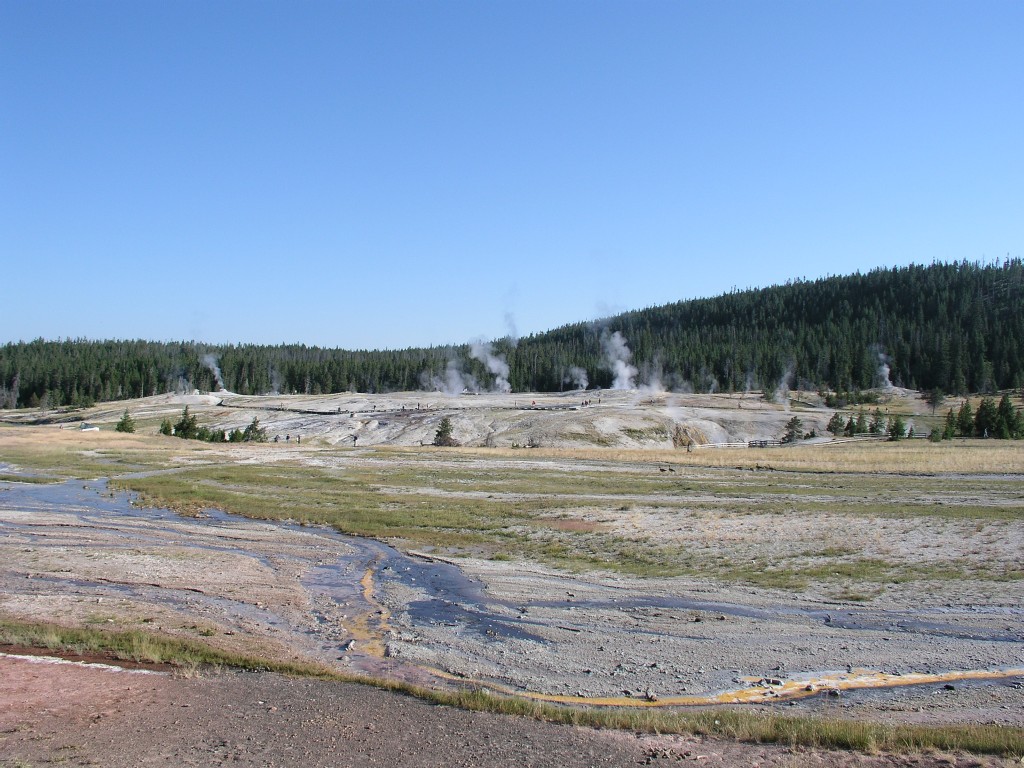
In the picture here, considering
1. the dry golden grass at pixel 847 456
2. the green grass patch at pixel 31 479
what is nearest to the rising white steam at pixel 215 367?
the dry golden grass at pixel 847 456

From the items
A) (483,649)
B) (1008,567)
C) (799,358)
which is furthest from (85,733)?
(799,358)

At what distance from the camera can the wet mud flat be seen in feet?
43.1

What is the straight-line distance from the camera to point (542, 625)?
1706cm

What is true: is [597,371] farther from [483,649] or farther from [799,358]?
[483,649]

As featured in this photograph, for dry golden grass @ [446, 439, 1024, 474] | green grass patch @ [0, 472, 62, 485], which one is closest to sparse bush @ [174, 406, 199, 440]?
dry golden grass @ [446, 439, 1024, 474]

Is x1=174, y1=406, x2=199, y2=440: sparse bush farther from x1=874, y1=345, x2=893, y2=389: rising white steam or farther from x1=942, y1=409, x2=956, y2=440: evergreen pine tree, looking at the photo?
x1=874, y1=345, x2=893, y2=389: rising white steam

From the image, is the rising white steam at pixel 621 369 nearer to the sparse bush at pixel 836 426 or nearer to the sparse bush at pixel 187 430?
the sparse bush at pixel 836 426

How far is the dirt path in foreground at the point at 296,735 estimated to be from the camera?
9.40 m

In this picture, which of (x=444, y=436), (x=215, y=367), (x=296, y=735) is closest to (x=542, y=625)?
(x=296, y=735)

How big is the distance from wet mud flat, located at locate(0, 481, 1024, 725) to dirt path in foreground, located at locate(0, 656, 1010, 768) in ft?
7.62

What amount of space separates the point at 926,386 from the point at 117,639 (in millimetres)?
161422

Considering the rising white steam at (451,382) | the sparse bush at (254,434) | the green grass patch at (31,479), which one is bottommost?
the green grass patch at (31,479)

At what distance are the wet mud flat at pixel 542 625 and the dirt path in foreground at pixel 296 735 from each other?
2.32m

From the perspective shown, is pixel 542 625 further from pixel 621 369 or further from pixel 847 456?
pixel 621 369
